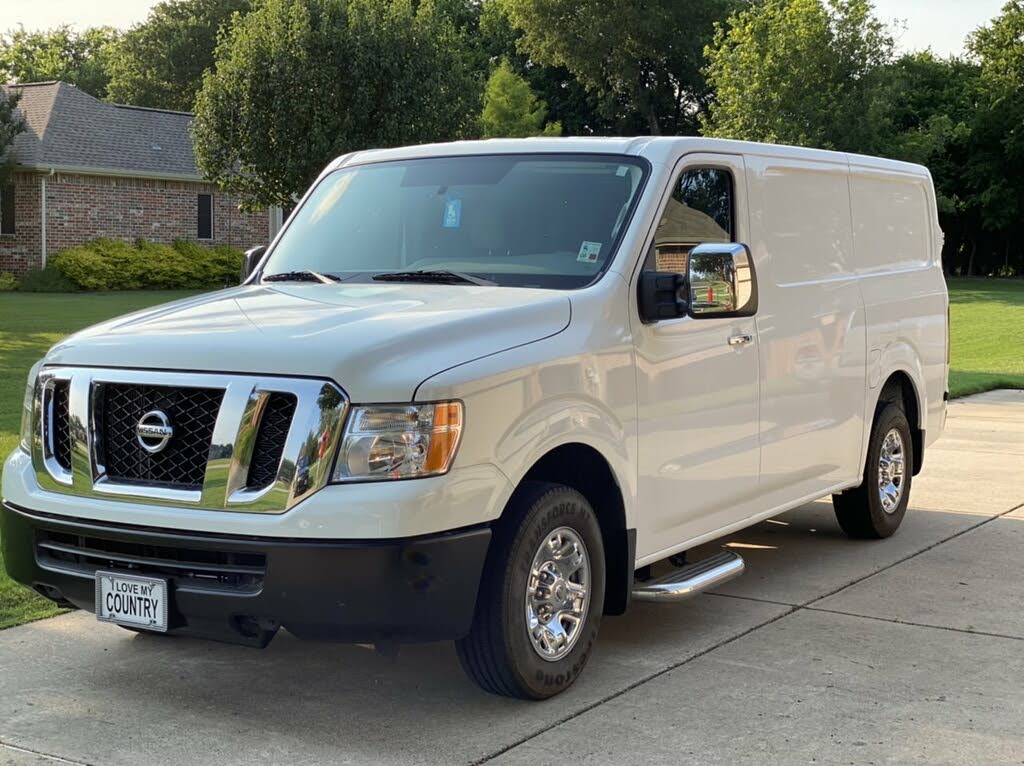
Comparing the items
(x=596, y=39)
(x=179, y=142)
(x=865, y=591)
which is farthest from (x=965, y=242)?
(x=865, y=591)

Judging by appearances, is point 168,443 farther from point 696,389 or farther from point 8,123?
point 8,123

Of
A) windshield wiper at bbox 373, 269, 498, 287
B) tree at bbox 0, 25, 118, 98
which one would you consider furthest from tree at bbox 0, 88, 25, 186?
tree at bbox 0, 25, 118, 98

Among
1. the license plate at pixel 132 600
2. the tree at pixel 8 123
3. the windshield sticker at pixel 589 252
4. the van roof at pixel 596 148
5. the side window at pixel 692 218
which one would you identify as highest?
the tree at pixel 8 123

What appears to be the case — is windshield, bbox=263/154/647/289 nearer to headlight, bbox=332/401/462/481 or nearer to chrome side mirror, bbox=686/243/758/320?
chrome side mirror, bbox=686/243/758/320

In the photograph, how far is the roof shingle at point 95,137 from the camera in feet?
126

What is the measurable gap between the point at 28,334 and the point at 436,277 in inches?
707

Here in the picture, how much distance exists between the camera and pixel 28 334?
22.3m

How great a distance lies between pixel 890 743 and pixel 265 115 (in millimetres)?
30989

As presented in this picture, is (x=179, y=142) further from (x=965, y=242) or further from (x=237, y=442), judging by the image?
(x=237, y=442)

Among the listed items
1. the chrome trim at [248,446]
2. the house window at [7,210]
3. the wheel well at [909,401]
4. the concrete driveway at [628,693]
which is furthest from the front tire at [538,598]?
the house window at [7,210]

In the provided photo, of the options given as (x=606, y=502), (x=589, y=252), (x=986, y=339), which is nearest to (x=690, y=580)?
(x=606, y=502)

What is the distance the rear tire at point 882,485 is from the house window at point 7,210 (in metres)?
33.7

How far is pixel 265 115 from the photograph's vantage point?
34.1m

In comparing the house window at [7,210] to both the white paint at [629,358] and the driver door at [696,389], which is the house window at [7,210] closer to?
the white paint at [629,358]
